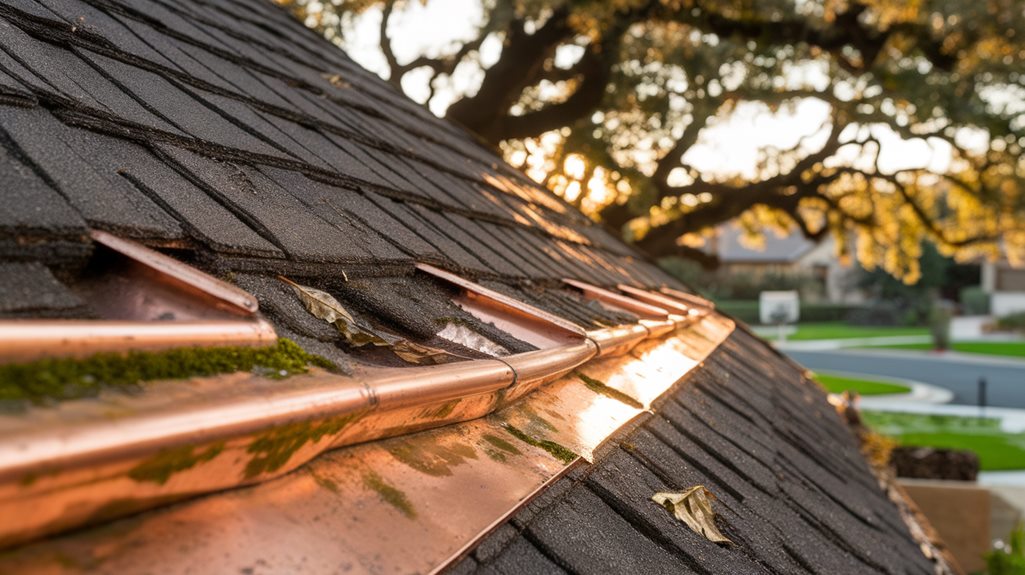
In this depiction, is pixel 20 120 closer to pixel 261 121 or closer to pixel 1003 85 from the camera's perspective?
pixel 261 121

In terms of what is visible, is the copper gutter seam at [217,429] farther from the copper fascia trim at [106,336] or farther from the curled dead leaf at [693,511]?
the curled dead leaf at [693,511]

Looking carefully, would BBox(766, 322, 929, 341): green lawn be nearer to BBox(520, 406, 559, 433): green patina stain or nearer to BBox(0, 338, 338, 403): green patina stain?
BBox(520, 406, 559, 433): green patina stain

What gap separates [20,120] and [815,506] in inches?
83.0

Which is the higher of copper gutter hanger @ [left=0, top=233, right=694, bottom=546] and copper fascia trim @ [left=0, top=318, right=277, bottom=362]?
copper fascia trim @ [left=0, top=318, right=277, bottom=362]

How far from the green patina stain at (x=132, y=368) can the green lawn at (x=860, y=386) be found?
23.0 meters

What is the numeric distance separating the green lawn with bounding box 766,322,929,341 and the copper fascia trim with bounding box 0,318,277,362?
143ft

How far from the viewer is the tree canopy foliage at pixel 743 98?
12242mm

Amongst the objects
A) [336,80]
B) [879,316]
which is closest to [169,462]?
[336,80]

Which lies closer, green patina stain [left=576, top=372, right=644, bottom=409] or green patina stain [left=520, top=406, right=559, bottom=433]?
green patina stain [left=520, top=406, right=559, bottom=433]

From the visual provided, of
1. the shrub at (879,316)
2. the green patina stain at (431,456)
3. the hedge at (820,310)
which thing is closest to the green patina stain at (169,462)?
the green patina stain at (431,456)

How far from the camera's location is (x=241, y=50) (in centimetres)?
299

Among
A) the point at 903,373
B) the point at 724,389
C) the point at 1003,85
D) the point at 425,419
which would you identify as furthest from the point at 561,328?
the point at 903,373

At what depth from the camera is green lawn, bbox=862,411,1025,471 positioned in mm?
15241

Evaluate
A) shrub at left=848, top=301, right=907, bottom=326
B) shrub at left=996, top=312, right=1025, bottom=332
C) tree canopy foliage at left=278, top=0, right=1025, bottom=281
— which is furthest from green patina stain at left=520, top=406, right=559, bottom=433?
shrub at left=848, top=301, right=907, bottom=326
